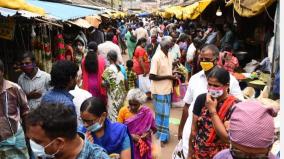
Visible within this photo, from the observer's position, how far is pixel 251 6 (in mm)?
6273

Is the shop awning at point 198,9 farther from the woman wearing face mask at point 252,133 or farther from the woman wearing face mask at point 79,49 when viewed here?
the woman wearing face mask at point 252,133

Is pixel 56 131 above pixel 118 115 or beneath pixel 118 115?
above

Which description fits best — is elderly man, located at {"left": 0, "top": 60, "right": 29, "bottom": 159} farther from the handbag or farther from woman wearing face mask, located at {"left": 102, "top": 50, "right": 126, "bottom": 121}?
the handbag

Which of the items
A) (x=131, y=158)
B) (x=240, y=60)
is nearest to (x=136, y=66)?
(x=240, y=60)

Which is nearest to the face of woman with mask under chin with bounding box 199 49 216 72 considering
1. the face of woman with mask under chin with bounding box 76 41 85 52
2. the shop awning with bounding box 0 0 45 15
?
the shop awning with bounding box 0 0 45 15

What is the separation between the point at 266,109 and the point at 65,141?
109 centimetres

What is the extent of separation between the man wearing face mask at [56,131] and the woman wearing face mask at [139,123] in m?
1.77

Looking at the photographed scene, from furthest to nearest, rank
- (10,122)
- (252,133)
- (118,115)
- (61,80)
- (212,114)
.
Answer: (118,115), (10,122), (61,80), (212,114), (252,133)

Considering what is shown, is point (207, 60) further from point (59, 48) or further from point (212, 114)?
point (59, 48)

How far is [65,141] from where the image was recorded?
6.79 ft

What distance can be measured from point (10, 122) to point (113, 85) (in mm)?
2237

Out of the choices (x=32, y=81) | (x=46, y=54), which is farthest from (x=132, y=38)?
(x=32, y=81)

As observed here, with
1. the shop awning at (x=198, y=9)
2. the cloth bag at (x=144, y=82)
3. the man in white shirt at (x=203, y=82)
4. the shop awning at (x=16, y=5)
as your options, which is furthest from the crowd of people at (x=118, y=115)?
the shop awning at (x=198, y=9)
